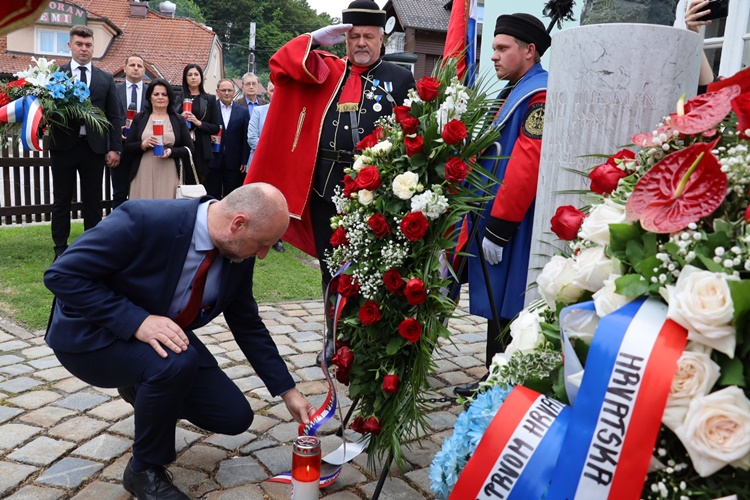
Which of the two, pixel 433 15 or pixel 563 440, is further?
pixel 433 15

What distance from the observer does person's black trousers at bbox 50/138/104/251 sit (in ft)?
24.4

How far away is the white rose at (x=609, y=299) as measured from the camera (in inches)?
60.9

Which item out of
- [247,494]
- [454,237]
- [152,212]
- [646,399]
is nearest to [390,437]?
[247,494]

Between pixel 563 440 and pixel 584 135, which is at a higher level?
pixel 584 135

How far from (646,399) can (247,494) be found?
214 centimetres

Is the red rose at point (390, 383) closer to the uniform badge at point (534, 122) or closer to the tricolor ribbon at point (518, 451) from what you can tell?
the tricolor ribbon at point (518, 451)

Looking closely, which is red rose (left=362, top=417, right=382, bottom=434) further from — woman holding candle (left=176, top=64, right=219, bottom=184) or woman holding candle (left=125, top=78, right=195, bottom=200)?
woman holding candle (left=176, top=64, right=219, bottom=184)

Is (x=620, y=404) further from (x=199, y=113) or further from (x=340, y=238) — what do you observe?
(x=199, y=113)

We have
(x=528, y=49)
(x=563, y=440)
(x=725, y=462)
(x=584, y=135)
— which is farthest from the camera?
(x=528, y=49)

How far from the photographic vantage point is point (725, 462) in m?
1.33

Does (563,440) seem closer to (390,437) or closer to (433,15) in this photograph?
(390,437)

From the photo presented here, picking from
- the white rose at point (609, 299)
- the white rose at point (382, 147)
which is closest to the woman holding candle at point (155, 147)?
the white rose at point (382, 147)

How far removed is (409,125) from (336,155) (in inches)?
59.4

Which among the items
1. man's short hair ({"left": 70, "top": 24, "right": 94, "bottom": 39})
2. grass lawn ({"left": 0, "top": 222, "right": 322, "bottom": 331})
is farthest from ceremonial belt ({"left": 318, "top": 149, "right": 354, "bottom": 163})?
man's short hair ({"left": 70, "top": 24, "right": 94, "bottom": 39})
